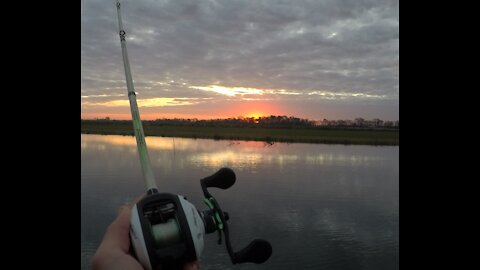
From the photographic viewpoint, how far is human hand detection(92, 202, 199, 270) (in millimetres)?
1613

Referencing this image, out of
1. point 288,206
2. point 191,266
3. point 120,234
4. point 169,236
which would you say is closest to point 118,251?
point 120,234

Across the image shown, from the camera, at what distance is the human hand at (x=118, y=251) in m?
1.61

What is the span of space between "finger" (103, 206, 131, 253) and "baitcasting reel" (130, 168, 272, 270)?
6 cm

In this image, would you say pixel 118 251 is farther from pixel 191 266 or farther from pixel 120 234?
pixel 191 266

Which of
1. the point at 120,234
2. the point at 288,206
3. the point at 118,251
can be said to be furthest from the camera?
the point at 288,206

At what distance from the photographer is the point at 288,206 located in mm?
18281

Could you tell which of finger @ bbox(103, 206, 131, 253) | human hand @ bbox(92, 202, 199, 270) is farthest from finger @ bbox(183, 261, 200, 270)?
finger @ bbox(103, 206, 131, 253)

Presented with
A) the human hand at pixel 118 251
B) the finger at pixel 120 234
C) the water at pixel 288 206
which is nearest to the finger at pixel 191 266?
the human hand at pixel 118 251

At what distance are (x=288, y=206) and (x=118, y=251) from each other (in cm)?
1714

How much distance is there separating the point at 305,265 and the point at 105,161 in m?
22.3

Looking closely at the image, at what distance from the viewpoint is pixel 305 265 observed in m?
12.4

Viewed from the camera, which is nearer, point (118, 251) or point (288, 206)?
point (118, 251)
